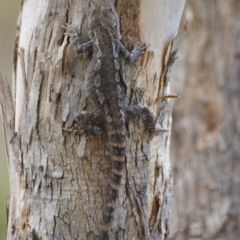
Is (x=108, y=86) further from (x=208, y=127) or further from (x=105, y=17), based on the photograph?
(x=208, y=127)

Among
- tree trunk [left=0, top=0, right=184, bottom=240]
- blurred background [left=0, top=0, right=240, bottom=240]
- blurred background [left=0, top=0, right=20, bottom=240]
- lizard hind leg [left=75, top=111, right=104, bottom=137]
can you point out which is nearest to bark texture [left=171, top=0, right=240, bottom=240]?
blurred background [left=0, top=0, right=240, bottom=240]

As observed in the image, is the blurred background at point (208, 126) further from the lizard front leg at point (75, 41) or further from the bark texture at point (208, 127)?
the lizard front leg at point (75, 41)

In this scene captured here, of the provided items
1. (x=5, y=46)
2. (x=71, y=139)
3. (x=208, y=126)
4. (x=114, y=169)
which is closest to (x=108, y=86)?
(x=71, y=139)

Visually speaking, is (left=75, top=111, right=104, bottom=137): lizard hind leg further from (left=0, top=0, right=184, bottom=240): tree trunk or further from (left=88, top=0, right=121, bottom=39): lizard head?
(left=88, top=0, right=121, bottom=39): lizard head

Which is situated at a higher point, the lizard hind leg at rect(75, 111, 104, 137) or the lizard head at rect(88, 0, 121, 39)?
the lizard head at rect(88, 0, 121, 39)

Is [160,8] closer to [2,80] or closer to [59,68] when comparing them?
[59,68]

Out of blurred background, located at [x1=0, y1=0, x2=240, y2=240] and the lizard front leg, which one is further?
blurred background, located at [x1=0, y1=0, x2=240, y2=240]
